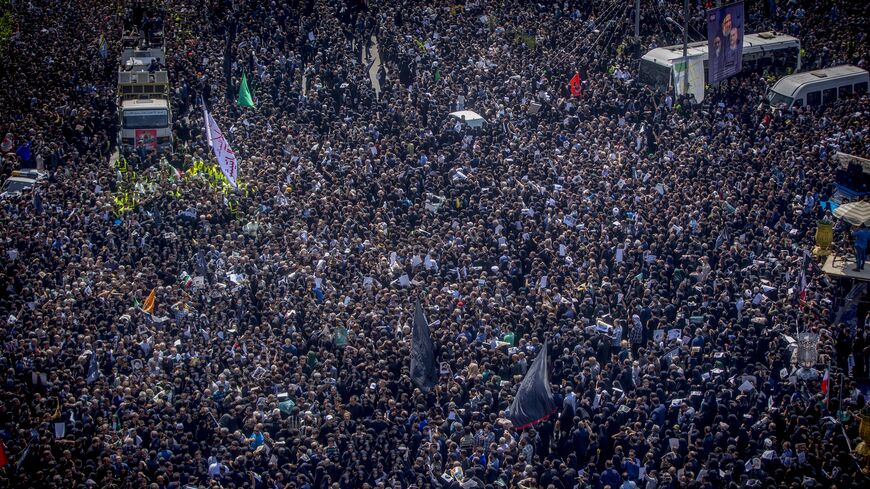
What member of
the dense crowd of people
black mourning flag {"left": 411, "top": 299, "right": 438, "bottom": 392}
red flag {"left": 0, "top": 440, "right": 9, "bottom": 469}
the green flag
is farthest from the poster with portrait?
red flag {"left": 0, "top": 440, "right": 9, "bottom": 469}

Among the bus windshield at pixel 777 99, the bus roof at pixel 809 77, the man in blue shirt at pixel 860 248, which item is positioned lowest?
the bus windshield at pixel 777 99

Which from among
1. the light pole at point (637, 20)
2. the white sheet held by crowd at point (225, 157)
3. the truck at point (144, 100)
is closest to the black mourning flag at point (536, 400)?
the white sheet held by crowd at point (225, 157)

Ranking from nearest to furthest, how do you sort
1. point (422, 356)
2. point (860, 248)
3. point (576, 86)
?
1. point (422, 356)
2. point (860, 248)
3. point (576, 86)

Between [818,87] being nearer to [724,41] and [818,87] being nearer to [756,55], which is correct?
[724,41]

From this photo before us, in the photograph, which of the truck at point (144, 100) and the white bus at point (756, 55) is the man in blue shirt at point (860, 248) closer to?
the white bus at point (756, 55)

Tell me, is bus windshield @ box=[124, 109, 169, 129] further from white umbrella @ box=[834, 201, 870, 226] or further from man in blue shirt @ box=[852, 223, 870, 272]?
man in blue shirt @ box=[852, 223, 870, 272]

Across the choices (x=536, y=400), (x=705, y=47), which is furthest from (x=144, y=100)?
(x=536, y=400)
